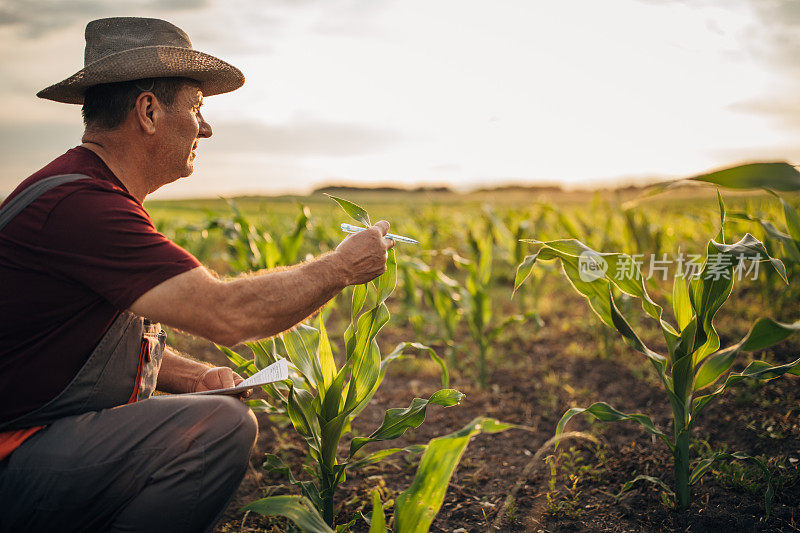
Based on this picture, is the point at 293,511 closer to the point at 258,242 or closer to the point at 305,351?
the point at 305,351

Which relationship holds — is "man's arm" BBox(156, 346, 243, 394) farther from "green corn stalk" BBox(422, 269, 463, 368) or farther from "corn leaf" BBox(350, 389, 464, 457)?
"green corn stalk" BBox(422, 269, 463, 368)

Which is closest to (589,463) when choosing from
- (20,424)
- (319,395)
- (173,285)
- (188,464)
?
(319,395)

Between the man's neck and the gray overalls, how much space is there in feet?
0.75

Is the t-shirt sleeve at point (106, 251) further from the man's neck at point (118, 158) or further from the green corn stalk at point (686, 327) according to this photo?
the green corn stalk at point (686, 327)

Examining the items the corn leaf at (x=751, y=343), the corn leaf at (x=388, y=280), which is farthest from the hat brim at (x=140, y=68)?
the corn leaf at (x=751, y=343)

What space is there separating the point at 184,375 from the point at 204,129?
0.96 metres

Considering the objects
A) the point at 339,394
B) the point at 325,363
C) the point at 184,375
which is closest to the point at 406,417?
the point at 339,394

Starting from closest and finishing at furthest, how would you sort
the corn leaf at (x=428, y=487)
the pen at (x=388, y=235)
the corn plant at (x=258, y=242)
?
the corn leaf at (x=428, y=487), the pen at (x=388, y=235), the corn plant at (x=258, y=242)

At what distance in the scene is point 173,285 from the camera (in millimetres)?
1480

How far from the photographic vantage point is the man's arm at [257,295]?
149cm

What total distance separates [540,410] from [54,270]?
8.80 feet

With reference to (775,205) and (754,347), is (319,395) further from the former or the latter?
(775,205)

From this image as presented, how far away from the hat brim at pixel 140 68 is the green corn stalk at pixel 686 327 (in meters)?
1.34

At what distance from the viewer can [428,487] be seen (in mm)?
1485
